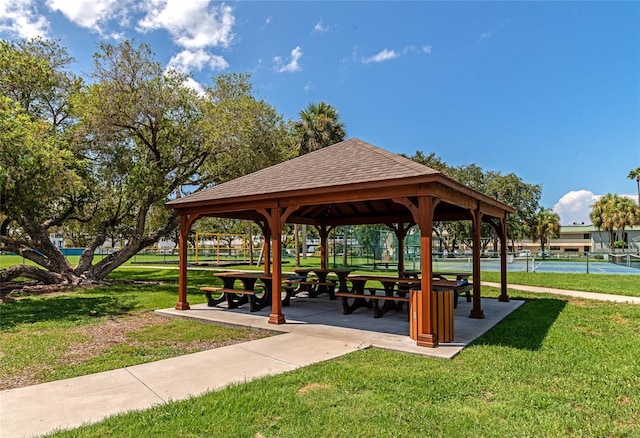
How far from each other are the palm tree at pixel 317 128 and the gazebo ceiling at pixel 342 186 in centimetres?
1269

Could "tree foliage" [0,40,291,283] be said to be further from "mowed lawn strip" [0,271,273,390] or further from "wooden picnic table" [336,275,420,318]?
"wooden picnic table" [336,275,420,318]

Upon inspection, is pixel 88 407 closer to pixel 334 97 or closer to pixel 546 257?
pixel 334 97

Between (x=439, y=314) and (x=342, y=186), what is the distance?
2505mm

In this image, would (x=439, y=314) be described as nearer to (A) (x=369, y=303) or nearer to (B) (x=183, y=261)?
(A) (x=369, y=303)

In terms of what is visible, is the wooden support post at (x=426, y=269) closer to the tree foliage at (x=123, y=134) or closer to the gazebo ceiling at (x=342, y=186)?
the gazebo ceiling at (x=342, y=186)

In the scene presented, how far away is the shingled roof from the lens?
670cm

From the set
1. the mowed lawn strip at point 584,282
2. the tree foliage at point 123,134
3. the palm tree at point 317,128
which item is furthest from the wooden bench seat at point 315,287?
the palm tree at point 317,128

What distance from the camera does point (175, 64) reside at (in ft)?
50.8

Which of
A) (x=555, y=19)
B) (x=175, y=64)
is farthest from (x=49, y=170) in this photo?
(x=555, y=19)

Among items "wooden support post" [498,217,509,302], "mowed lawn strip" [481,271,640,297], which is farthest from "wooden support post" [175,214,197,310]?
"mowed lawn strip" [481,271,640,297]

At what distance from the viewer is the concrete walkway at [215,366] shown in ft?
12.6

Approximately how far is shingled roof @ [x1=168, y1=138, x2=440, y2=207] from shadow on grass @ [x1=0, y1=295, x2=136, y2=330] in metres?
3.23

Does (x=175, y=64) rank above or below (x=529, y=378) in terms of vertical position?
above

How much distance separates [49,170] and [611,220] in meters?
47.0
